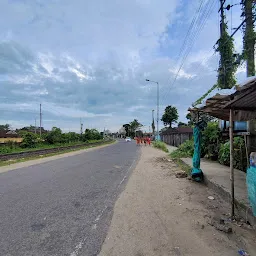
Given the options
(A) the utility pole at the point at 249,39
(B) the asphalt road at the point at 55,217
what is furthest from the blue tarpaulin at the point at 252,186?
(A) the utility pole at the point at 249,39

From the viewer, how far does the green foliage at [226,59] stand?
43.6 ft

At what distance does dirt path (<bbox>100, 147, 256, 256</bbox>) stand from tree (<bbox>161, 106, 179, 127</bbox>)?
234 feet

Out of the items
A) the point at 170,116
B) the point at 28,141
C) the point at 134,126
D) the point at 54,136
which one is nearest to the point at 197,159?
the point at 28,141

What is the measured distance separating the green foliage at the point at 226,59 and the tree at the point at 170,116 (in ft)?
209

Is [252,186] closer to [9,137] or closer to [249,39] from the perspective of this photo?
[249,39]

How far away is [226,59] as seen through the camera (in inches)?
532

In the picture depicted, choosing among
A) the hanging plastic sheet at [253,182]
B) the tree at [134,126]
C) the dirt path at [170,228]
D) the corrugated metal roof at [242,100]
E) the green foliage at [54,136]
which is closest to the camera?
the dirt path at [170,228]

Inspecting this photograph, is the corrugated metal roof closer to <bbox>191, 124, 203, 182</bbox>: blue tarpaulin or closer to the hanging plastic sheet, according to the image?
the hanging plastic sheet

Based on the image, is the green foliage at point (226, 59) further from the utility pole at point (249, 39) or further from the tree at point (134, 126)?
the tree at point (134, 126)

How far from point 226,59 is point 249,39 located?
→ 3.60 meters

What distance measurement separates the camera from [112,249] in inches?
139

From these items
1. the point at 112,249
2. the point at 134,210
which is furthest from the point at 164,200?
the point at 112,249

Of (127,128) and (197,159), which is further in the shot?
(127,128)

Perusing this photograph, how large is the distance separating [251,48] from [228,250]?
9.17 meters
